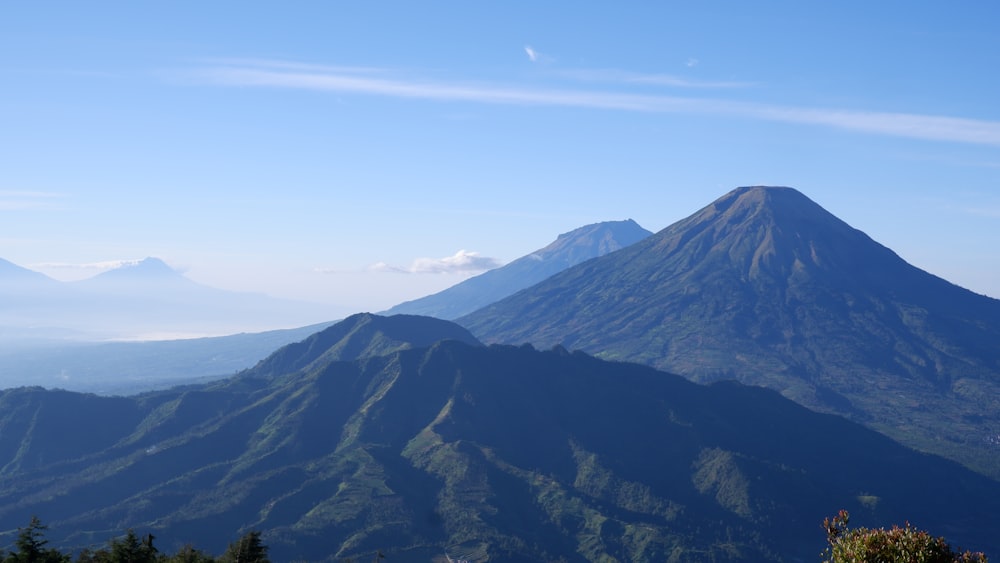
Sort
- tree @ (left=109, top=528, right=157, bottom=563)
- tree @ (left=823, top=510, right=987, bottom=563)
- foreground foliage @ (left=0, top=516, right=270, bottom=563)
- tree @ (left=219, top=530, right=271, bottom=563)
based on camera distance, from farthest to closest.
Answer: tree @ (left=219, top=530, right=271, bottom=563) < tree @ (left=109, top=528, right=157, bottom=563) < foreground foliage @ (left=0, top=516, right=270, bottom=563) < tree @ (left=823, top=510, right=987, bottom=563)

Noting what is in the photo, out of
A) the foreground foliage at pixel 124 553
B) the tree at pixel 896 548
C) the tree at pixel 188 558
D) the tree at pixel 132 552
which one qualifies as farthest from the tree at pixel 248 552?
the tree at pixel 896 548

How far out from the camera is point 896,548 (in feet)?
136

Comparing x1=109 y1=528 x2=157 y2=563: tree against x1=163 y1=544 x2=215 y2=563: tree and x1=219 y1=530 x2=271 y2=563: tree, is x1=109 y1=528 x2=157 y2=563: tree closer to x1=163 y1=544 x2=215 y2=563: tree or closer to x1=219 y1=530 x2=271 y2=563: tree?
x1=163 y1=544 x2=215 y2=563: tree

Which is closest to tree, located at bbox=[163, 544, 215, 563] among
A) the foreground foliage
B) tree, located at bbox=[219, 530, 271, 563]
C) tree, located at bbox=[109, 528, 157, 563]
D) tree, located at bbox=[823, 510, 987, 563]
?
the foreground foliage

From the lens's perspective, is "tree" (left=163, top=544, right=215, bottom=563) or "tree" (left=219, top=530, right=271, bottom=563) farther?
"tree" (left=163, top=544, right=215, bottom=563)

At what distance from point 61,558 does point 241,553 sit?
1410 centimetres

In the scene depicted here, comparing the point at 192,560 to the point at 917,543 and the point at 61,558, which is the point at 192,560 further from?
the point at 917,543

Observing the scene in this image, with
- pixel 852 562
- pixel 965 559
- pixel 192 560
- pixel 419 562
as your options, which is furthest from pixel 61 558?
pixel 419 562

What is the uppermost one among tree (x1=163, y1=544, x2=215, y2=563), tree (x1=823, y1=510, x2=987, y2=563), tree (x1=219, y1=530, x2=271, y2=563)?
tree (x1=823, y1=510, x2=987, y2=563)

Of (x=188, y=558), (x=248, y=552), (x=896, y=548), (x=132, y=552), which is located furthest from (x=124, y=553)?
(x=896, y=548)

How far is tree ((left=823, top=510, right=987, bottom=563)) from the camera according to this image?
40.8 meters

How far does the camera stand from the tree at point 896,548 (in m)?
40.8

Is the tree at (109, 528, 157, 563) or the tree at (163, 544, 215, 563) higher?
the tree at (109, 528, 157, 563)

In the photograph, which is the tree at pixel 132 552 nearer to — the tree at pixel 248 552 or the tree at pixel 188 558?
the tree at pixel 188 558
